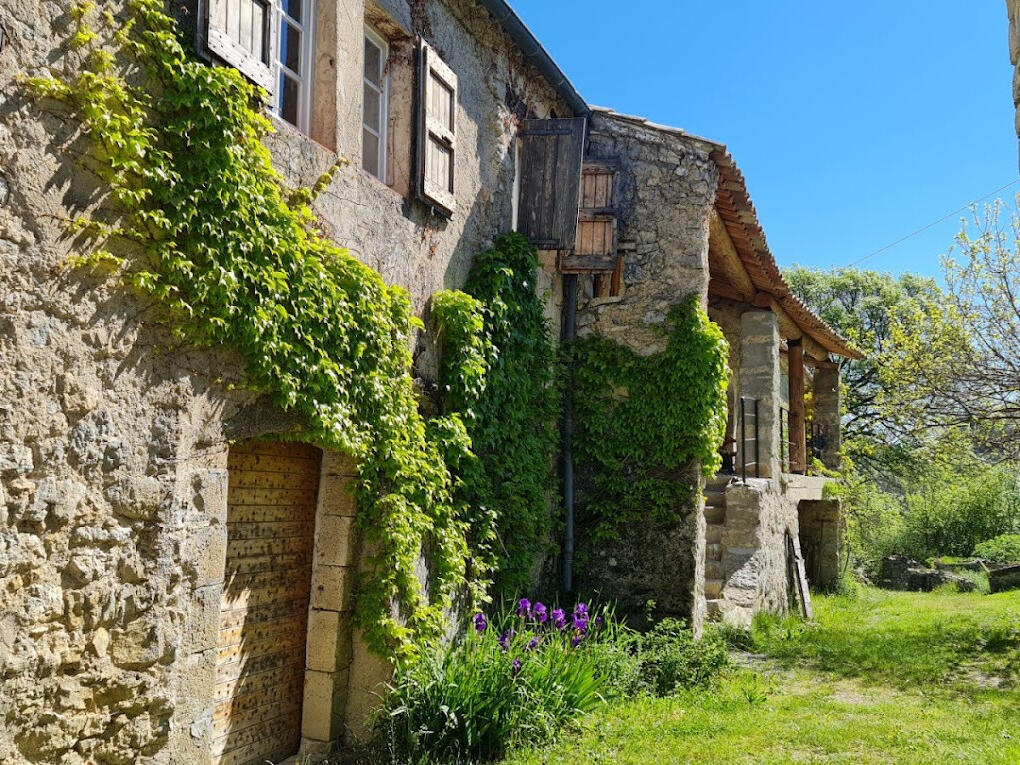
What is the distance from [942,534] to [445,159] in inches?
735

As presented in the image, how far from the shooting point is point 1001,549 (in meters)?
19.0

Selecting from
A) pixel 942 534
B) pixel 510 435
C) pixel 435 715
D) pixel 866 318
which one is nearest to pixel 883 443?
pixel 942 534

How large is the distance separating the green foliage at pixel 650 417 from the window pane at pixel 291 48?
4226 millimetres

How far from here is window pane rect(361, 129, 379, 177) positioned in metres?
6.32

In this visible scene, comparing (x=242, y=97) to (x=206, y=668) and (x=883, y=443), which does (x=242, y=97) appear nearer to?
(x=206, y=668)

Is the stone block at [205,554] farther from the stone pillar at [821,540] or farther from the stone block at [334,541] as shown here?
the stone pillar at [821,540]

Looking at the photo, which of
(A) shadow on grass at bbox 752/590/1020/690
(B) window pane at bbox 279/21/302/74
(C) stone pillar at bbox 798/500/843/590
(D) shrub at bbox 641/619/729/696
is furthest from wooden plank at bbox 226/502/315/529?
(C) stone pillar at bbox 798/500/843/590

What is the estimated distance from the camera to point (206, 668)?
4.47m

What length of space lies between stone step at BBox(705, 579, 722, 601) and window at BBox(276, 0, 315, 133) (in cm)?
672

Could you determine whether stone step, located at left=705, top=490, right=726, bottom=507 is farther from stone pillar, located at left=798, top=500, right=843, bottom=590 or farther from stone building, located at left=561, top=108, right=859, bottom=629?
stone pillar, located at left=798, top=500, right=843, bottom=590

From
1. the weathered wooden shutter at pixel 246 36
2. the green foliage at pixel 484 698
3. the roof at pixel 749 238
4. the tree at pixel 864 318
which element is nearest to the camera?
the weathered wooden shutter at pixel 246 36

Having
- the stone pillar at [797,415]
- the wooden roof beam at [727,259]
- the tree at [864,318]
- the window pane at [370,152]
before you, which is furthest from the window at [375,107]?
the tree at [864,318]

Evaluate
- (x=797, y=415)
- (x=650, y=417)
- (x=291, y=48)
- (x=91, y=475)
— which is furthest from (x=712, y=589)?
(x=91, y=475)

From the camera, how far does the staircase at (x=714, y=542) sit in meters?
9.64
